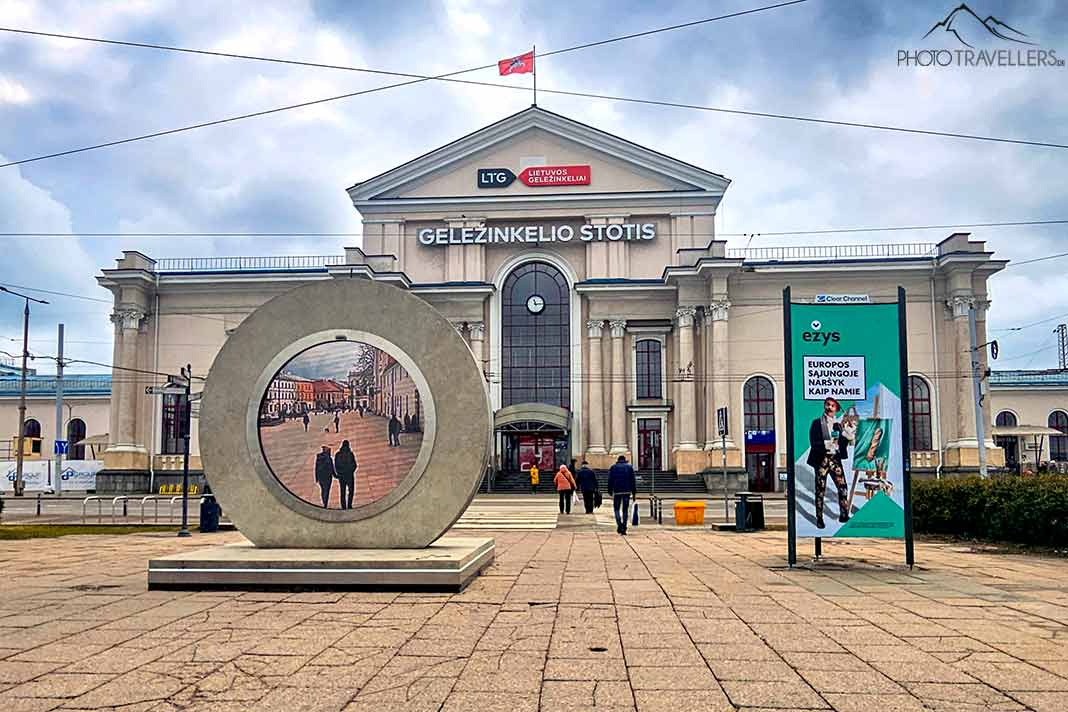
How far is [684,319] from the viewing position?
43531 millimetres

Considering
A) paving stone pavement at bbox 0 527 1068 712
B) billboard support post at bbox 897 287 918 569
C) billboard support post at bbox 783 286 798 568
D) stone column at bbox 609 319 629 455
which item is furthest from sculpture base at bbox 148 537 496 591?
stone column at bbox 609 319 629 455

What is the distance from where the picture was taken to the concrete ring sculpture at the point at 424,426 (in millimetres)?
10883

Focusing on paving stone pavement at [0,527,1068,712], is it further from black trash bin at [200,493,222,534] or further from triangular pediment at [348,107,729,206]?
triangular pediment at [348,107,729,206]

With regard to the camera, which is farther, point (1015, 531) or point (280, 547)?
point (1015, 531)

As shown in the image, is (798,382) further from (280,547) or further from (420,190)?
(420,190)

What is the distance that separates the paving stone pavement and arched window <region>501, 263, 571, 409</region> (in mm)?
33613

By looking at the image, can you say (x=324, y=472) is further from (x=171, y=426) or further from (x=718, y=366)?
(x=171, y=426)

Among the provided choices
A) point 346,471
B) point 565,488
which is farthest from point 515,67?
point 346,471

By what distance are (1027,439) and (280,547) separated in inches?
2211

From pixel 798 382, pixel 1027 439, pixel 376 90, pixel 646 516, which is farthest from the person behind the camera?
pixel 1027 439

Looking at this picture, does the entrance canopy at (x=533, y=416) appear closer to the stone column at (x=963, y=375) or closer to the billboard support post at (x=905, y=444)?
the stone column at (x=963, y=375)

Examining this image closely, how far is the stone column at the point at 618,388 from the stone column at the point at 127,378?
22.5 m

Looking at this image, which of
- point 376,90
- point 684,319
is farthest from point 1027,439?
point 376,90

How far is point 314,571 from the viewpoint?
31.6 feet
